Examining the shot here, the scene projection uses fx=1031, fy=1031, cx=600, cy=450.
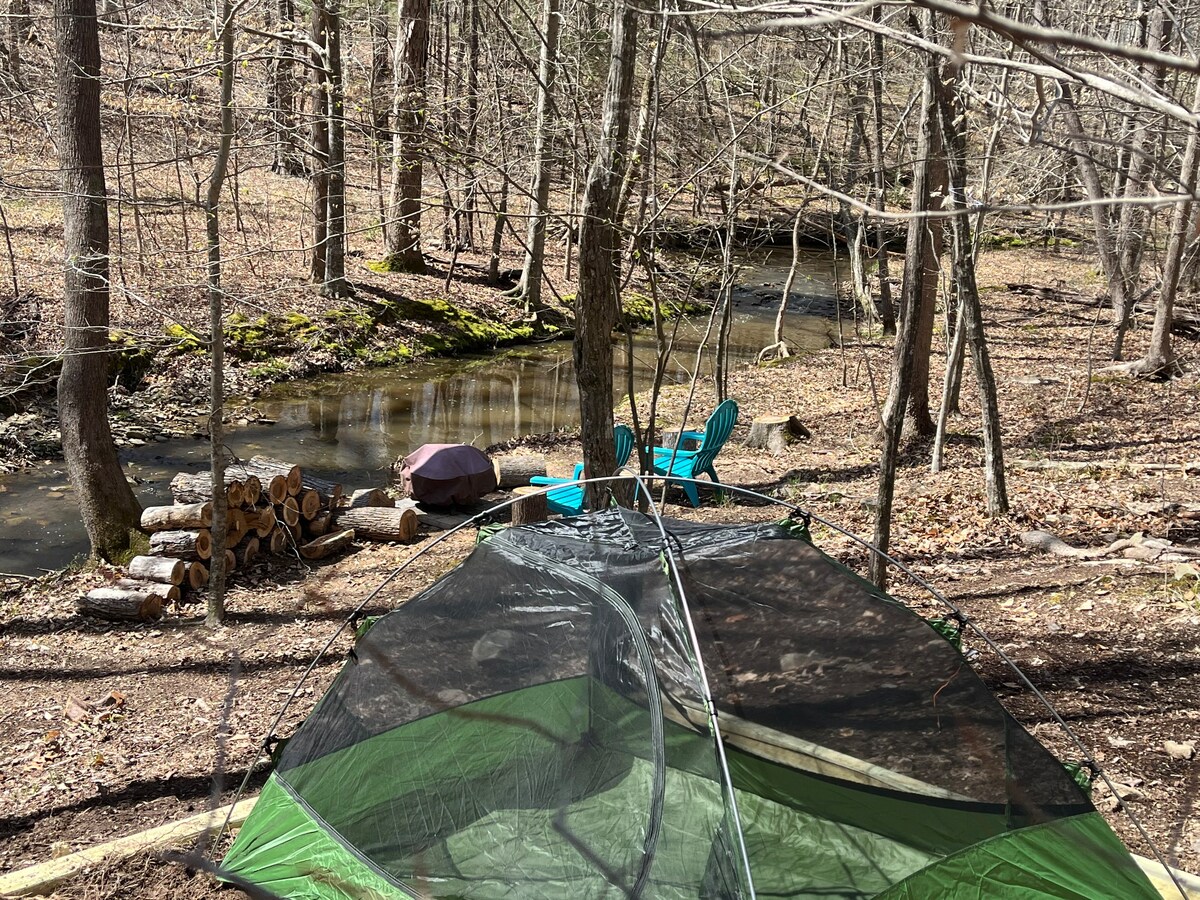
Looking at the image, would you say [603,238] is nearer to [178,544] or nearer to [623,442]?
[623,442]

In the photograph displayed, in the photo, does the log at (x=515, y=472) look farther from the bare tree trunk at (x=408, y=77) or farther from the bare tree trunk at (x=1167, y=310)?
the bare tree trunk at (x=1167, y=310)

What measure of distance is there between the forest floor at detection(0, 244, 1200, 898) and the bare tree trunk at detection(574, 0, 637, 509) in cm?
231

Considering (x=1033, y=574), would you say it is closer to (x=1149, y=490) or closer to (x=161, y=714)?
(x=1149, y=490)

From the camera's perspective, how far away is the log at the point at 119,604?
734 cm

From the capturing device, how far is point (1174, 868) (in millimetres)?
4172

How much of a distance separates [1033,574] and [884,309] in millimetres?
13051

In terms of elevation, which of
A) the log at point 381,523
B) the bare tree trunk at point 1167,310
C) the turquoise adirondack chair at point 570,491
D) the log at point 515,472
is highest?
the bare tree trunk at point 1167,310

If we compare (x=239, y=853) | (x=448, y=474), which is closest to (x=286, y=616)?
(x=448, y=474)

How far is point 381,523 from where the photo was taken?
9.30 meters

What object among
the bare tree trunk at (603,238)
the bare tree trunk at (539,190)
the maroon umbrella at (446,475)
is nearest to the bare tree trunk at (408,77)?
the bare tree trunk at (539,190)

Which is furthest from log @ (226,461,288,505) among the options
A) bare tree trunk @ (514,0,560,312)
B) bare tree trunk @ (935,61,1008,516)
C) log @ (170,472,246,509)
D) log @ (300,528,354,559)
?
bare tree trunk @ (935,61,1008,516)

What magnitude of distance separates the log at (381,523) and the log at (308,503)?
313 mm

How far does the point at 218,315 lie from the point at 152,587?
7.71 ft

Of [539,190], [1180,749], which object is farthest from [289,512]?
[539,190]
